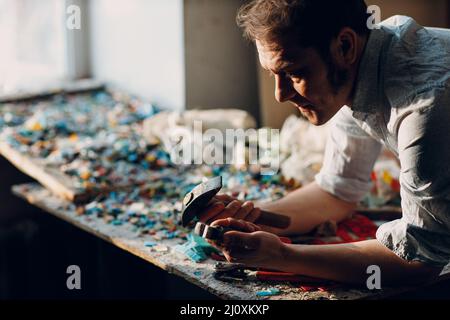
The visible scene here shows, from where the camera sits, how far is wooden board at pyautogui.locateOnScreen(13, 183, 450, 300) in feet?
7.43

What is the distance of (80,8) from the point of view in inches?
189

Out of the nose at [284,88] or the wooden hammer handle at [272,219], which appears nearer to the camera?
the nose at [284,88]

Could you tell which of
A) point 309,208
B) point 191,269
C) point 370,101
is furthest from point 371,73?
point 191,269

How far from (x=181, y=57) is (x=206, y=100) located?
10.6 inches

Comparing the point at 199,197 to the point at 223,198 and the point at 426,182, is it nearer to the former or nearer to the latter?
the point at 223,198

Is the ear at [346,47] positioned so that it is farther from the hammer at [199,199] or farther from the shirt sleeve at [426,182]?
the hammer at [199,199]

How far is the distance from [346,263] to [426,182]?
0.35 m

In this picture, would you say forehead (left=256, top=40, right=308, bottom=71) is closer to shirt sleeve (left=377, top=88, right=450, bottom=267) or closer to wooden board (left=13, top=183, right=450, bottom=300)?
shirt sleeve (left=377, top=88, right=450, bottom=267)

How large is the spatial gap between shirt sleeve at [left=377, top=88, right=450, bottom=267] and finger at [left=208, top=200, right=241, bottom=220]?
509 millimetres

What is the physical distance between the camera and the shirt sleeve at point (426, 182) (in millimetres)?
2055

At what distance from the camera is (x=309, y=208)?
9.03 ft

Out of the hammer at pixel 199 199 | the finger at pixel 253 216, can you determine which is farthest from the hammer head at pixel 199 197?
the finger at pixel 253 216

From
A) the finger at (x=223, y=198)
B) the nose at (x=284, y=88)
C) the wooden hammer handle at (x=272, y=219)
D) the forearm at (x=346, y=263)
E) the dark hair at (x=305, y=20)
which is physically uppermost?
the dark hair at (x=305, y=20)

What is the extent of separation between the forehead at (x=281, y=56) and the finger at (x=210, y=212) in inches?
18.3
